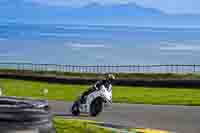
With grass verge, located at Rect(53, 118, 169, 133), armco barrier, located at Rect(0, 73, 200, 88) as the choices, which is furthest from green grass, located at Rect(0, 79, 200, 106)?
grass verge, located at Rect(53, 118, 169, 133)

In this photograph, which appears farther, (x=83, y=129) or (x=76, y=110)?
(x=76, y=110)

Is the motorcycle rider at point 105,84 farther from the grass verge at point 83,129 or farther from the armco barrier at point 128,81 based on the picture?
the armco barrier at point 128,81

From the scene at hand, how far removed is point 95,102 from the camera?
65.8 ft

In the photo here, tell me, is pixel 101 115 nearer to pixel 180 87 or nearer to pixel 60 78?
pixel 180 87

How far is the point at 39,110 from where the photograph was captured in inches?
264

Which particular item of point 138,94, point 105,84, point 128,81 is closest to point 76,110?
point 105,84

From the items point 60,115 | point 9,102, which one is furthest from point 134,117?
point 9,102

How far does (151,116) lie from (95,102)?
5.68 feet

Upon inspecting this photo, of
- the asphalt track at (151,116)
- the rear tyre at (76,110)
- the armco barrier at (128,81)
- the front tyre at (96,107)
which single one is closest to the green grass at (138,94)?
the armco barrier at (128,81)

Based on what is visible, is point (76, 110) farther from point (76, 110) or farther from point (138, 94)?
point (138, 94)

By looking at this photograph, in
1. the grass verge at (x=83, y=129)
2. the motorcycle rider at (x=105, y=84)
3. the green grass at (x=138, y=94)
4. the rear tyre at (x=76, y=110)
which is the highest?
the motorcycle rider at (x=105, y=84)

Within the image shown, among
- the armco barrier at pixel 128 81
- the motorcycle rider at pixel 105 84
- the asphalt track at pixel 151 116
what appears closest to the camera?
the asphalt track at pixel 151 116

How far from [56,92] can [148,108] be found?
8.92m

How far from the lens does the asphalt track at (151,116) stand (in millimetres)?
18056
